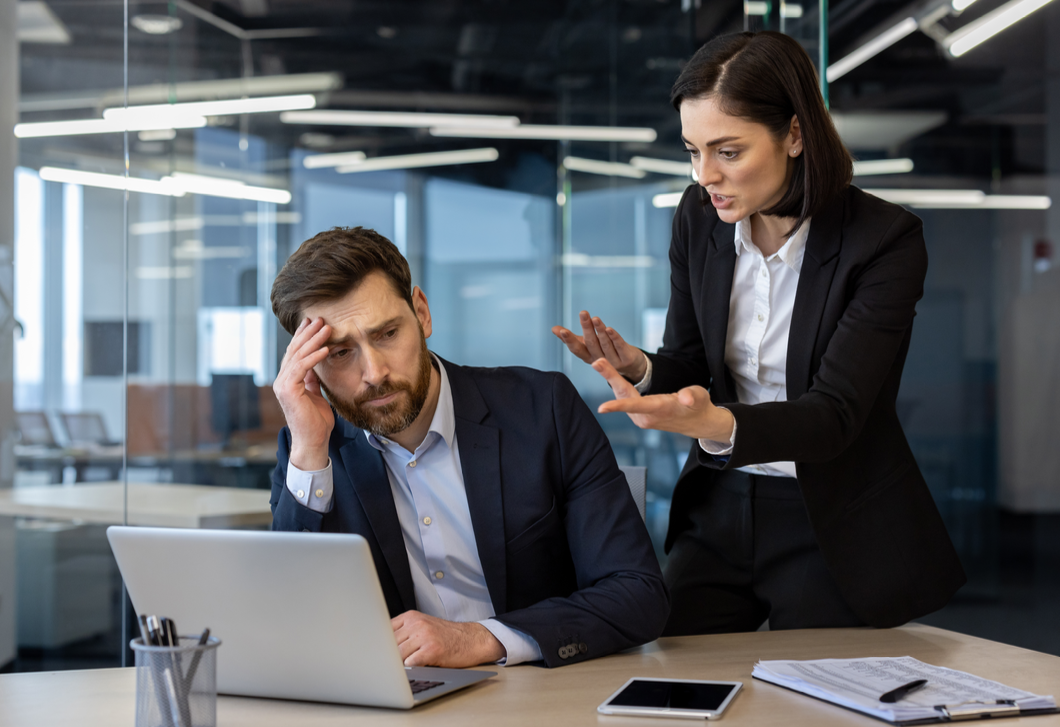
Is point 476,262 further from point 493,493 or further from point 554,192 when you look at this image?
point 493,493

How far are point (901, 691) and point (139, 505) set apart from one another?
2701mm

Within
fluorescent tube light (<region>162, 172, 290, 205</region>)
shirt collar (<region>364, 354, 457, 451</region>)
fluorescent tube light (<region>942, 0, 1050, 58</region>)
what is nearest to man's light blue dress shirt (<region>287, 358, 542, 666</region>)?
shirt collar (<region>364, 354, 457, 451</region>)

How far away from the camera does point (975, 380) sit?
4.08 m

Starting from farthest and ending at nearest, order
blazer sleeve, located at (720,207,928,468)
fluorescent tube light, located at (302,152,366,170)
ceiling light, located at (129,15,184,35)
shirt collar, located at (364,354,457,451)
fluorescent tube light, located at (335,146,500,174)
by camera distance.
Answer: fluorescent tube light, located at (335,146,500,174), fluorescent tube light, located at (302,152,366,170), ceiling light, located at (129,15,184,35), shirt collar, located at (364,354,457,451), blazer sleeve, located at (720,207,928,468)

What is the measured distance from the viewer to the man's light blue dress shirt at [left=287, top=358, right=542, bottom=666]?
1.57 metres

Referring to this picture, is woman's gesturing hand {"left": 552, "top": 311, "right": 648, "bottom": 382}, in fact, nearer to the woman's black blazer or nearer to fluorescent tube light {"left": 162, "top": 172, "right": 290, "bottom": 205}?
the woman's black blazer

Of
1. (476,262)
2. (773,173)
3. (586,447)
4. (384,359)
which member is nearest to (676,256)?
(773,173)

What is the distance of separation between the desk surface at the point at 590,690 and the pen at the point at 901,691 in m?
0.04

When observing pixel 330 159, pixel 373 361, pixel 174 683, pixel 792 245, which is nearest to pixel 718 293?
pixel 792 245

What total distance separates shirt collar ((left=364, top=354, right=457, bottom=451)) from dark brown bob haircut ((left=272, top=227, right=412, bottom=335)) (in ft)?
0.62

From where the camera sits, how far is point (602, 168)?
497 cm

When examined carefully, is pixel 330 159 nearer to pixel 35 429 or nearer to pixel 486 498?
pixel 35 429

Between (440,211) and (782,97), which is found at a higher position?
(440,211)

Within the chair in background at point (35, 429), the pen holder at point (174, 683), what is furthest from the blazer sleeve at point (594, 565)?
the chair in background at point (35, 429)
